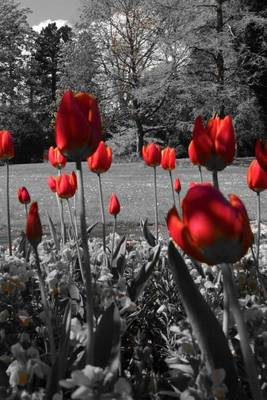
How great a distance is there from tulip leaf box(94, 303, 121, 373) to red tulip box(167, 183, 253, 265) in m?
0.32

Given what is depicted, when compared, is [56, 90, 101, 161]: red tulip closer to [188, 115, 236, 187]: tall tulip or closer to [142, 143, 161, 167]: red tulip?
[188, 115, 236, 187]: tall tulip

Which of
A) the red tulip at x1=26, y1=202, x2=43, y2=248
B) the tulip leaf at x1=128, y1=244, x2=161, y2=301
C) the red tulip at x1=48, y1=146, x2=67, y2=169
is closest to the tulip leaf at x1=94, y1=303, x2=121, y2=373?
the red tulip at x1=26, y1=202, x2=43, y2=248

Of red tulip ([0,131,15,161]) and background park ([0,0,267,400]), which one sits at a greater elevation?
red tulip ([0,131,15,161])

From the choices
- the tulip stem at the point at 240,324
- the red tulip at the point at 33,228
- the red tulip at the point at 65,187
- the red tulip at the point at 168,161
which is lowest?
the tulip stem at the point at 240,324

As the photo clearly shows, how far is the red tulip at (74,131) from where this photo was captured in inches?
46.3

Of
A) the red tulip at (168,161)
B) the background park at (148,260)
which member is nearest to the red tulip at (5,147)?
the background park at (148,260)

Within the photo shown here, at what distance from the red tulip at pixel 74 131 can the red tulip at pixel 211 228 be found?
316 mm

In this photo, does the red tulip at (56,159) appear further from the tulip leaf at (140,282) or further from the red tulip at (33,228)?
the red tulip at (33,228)

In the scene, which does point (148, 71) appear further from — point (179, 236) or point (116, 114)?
point (179, 236)

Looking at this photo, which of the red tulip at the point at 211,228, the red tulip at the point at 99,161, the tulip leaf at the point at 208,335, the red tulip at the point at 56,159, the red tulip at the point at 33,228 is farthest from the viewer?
the red tulip at the point at 56,159

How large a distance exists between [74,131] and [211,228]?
0.40 m

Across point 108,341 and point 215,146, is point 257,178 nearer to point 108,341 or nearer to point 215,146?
point 215,146

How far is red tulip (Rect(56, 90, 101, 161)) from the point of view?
1.17m

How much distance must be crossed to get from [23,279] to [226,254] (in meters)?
1.13
